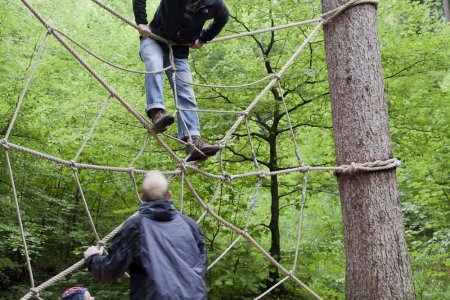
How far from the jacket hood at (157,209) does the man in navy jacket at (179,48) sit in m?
0.91


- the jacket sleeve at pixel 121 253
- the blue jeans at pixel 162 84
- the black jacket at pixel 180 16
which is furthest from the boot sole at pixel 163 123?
the jacket sleeve at pixel 121 253

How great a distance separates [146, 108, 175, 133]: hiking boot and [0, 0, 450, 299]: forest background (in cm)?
188

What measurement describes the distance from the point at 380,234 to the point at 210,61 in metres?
3.11

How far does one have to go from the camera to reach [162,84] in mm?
2752

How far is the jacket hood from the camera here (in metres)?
1.73

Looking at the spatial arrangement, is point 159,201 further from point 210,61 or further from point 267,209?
point 267,209

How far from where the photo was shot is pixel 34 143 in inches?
207

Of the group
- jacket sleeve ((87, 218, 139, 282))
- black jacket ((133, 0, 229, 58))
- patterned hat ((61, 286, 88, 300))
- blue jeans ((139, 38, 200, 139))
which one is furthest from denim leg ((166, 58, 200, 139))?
jacket sleeve ((87, 218, 139, 282))

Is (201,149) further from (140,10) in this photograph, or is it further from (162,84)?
(140,10)

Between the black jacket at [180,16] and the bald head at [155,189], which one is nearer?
the bald head at [155,189]

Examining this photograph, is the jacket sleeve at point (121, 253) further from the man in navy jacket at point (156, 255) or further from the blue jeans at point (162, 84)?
the blue jeans at point (162, 84)

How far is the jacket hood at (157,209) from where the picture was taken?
173cm

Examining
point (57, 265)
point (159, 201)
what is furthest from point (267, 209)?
point (159, 201)

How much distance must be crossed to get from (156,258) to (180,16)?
151cm
